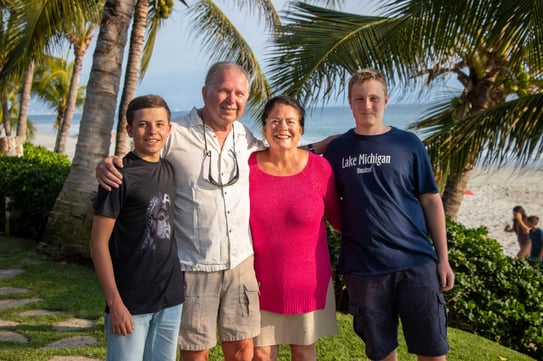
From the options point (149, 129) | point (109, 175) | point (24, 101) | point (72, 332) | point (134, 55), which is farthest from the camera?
point (24, 101)

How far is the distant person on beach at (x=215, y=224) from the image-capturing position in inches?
112

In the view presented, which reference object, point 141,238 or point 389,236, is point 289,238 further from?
point 141,238

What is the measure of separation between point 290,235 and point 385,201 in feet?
1.70

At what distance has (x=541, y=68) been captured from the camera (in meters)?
5.82

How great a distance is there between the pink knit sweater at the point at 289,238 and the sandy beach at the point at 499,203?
15.0 meters

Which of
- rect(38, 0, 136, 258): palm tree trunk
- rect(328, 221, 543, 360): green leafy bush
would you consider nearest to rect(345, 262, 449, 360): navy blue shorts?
rect(328, 221, 543, 360): green leafy bush

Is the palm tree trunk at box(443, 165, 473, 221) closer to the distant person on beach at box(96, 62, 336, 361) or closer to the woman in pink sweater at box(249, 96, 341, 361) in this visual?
the woman in pink sweater at box(249, 96, 341, 361)

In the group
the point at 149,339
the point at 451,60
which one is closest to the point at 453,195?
the point at 451,60

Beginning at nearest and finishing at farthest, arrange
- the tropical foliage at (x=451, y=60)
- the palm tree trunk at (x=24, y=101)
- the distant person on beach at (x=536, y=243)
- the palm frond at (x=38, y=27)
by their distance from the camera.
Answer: the tropical foliage at (x=451, y=60), the palm frond at (x=38, y=27), the distant person on beach at (x=536, y=243), the palm tree trunk at (x=24, y=101)

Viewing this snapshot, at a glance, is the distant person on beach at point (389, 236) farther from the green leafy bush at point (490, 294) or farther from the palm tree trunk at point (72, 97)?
the palm tree trunk at point (72, 97)

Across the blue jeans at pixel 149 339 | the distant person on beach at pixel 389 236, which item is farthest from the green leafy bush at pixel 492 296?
the blue jeans at pixel 149 339

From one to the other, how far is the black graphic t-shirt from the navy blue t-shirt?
967 millimetres

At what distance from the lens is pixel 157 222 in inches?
103

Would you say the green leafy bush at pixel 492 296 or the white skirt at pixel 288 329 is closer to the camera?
the white skirt at pixel 288 329
